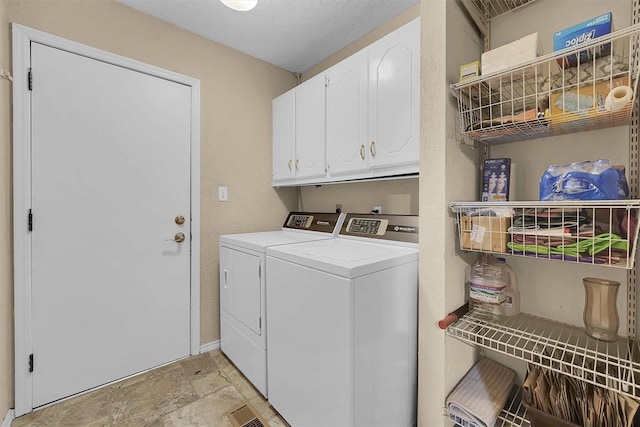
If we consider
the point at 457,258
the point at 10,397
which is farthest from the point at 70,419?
the point at 457,258

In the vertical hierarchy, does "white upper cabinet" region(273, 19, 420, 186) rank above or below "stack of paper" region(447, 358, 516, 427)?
above

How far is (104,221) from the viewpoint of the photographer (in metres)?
1.81

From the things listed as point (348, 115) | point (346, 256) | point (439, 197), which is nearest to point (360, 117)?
point (348, 115)

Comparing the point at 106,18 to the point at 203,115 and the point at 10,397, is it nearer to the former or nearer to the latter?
the point at 203,115

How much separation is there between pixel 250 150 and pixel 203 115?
1.52 ft

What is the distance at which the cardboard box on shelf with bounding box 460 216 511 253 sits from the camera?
1.12m

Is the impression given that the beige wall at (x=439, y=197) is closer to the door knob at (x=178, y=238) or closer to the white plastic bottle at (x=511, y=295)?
the white plastic bottle at (x=511, y=295)

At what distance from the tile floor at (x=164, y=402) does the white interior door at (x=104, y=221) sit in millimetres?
101

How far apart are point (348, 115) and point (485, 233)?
45.4 inches

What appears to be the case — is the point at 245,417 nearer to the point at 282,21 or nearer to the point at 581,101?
the point at 581,101

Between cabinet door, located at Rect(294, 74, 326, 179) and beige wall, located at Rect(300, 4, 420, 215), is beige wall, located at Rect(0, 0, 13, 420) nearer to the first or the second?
cabinet door, located at Rect(294, 74, 326, 179)

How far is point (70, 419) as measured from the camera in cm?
154

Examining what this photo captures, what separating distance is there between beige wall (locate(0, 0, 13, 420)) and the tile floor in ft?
0.93

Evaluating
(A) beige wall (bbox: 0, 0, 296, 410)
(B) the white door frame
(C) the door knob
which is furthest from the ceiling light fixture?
(C) the door knob
